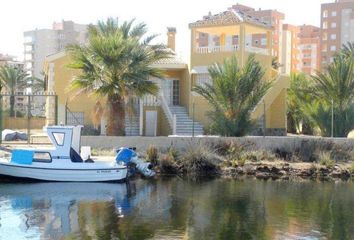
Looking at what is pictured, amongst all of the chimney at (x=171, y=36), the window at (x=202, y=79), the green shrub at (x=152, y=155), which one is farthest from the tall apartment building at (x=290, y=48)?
the green shrub at (x=152, y=155)

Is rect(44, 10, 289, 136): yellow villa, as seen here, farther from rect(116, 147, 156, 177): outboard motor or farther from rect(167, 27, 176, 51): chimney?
rect(116, 147, 156, 177): outboard motor

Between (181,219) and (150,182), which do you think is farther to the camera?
(150,182)

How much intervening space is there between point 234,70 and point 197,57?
7498mm

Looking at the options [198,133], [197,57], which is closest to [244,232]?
[198,133]

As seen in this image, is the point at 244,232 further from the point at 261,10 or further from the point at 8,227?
the point at 261,10

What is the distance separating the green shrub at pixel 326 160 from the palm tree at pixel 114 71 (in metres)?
→ 9.60

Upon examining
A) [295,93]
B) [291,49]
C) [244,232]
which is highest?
[291,49]

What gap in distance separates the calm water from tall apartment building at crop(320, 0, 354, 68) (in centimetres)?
9970

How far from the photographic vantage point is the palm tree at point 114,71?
32.1 metres

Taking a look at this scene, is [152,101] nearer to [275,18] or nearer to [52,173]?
[52,173]

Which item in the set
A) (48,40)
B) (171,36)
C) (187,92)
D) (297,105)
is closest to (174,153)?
(187,92)

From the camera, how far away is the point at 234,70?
33219 mm

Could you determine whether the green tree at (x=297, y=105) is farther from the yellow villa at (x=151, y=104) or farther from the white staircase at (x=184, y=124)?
the yellow villa at (x=151, y=104)

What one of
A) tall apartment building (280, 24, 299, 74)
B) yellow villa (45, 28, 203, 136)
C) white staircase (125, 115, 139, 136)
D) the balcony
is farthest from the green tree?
tall apartment building (280, 24, 299, 74)
